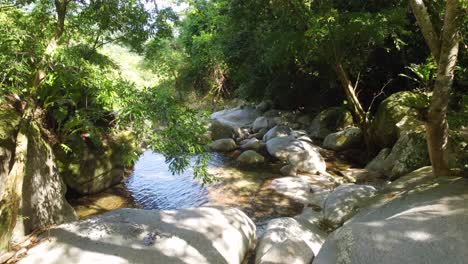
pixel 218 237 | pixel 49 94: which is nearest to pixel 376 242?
pixel 218 237

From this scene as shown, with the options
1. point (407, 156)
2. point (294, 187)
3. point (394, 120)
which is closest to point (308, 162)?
point (294, 187)

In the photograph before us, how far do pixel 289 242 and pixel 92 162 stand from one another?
16.3 ft

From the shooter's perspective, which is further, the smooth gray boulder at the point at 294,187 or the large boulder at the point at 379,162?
the large boulder at the point at 379,162

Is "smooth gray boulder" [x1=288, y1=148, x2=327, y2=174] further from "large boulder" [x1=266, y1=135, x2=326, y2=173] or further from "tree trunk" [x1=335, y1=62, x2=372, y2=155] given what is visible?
"tree trunk" [x1=335, y1=62, x2=372, y2=155]

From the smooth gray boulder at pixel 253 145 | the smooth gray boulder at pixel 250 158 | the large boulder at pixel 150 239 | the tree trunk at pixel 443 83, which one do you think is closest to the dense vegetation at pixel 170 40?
the tree trunk at pixel 443 83

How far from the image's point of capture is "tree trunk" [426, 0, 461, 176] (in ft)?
12.9

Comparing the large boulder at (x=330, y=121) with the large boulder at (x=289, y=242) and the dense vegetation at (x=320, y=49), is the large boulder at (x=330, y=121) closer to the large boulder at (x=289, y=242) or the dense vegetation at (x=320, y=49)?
the dense vegetation at (x=320, y=49)

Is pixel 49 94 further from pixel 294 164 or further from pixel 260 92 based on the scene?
pixel 260 92

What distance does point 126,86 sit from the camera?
13.2ft

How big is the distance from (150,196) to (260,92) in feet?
25.5

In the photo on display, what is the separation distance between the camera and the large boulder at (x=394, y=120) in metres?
7.91

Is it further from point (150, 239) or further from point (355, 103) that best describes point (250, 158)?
point (150, 239)

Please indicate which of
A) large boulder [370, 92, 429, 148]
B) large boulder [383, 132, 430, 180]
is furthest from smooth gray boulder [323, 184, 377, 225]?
large boulder [370, 92, 429, 148]

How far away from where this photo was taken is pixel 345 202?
561cm
